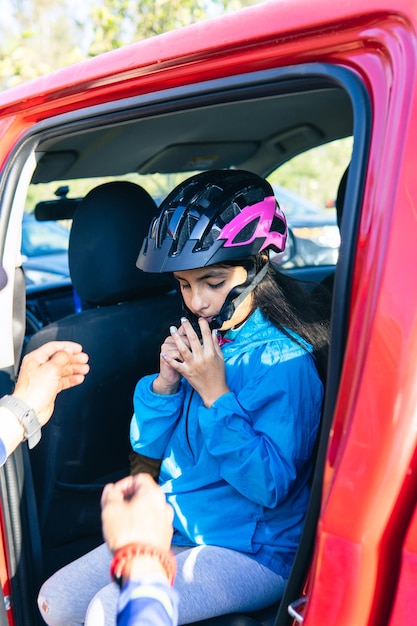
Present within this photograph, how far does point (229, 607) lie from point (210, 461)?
0.39 meters

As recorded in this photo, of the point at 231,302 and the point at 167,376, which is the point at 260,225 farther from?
the point at 167,376

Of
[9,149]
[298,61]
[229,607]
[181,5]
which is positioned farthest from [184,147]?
[181,5]

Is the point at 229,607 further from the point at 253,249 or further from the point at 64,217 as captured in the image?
the point at 64,217

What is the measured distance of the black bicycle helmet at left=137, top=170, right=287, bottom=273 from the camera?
75.0 inches

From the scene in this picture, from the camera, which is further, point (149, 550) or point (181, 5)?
point (181, 5)

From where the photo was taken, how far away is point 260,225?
1987 millimetres

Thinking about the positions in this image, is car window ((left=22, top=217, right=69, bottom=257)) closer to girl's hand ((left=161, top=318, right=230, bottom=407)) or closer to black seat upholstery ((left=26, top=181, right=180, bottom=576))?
black seat upholstery ((left=26, top=181, right=180, bottom=576))

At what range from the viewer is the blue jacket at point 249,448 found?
5.66ft

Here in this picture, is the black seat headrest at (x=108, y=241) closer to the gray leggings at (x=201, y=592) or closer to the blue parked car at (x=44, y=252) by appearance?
the gray leggings at (x=201, y=592)

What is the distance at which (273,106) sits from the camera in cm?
262

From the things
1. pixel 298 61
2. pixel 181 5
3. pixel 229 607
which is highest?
pixel 181 5

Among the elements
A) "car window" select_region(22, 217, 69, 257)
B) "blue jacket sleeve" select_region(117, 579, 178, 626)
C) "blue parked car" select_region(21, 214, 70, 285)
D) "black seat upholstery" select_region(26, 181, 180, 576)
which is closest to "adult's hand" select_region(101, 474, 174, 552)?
"blue jacket sleeve" select_region(117, 579, 178, 626)

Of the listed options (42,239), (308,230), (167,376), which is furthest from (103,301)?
(42,239)

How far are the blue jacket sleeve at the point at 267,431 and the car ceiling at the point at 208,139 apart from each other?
1.01 meters
